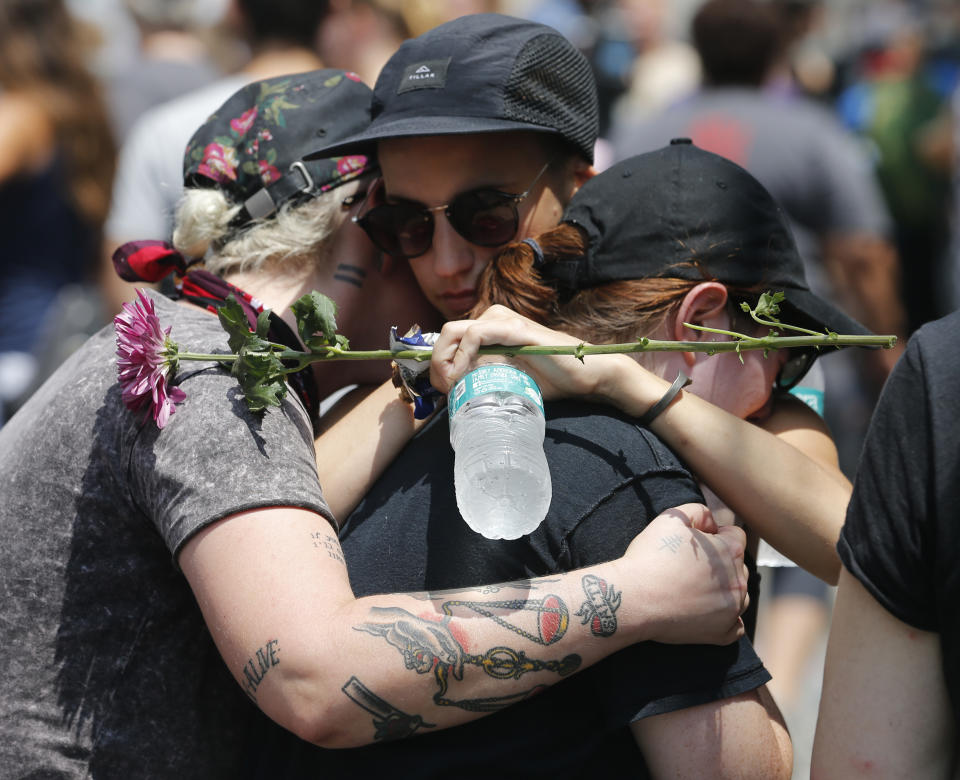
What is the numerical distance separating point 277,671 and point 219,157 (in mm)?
1247

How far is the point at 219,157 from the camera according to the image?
2.48 m

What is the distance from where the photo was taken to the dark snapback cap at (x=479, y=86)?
232cm

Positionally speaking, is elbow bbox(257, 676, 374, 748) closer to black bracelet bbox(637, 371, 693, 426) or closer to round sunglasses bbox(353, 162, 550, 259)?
black bracelet bbox(637, 371, 693, 426)

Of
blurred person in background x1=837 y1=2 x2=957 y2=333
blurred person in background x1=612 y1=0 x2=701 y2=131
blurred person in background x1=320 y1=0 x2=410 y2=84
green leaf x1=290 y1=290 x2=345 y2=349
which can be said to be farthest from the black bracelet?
blurred person in background x1=612 y1=0 x2=701 y2=131

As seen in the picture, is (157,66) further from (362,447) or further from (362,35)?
(362,447)

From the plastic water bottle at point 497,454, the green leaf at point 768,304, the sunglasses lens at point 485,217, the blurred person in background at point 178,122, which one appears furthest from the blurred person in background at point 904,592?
the blurred person in background at point 178,122

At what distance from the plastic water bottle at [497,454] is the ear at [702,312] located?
409 mm

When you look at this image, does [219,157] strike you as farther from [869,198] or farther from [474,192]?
[869,198]

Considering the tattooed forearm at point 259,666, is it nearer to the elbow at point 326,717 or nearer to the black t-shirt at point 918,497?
the elbow at point 326,717

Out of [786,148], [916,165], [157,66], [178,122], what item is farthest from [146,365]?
[916,165]

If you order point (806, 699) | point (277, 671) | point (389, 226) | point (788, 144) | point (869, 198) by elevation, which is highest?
point (389, 226)

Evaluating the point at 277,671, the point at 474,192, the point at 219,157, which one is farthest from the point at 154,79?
the point at 277,671

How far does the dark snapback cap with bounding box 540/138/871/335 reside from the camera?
205 cm

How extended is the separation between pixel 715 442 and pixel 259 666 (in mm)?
829
